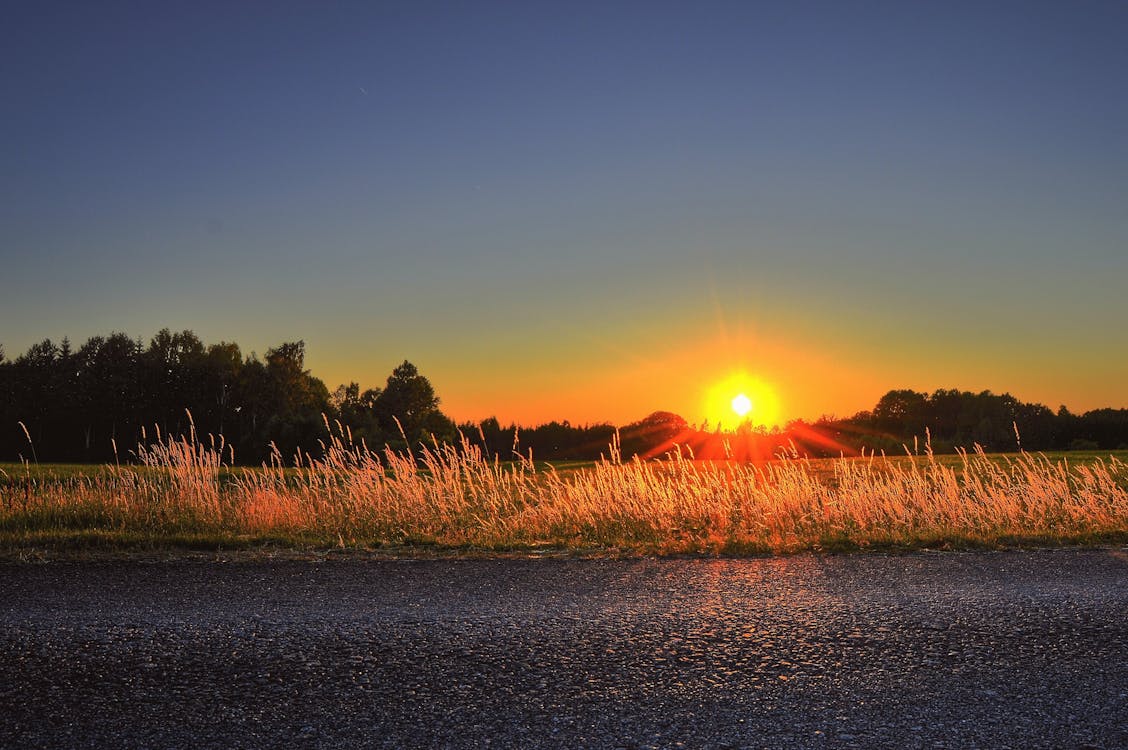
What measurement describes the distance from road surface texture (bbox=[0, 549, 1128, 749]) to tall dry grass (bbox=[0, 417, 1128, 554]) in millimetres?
2573

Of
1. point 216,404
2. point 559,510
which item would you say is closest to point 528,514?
point 559,510

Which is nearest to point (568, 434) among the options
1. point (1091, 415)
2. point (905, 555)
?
point (1091, 415)

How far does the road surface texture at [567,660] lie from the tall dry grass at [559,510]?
2573mm

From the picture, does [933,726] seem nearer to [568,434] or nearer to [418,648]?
[418,648]

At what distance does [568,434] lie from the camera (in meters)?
53.5

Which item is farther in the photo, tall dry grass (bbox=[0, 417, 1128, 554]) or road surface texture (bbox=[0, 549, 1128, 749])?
tall dry grass (bbox=[0, 417, 1128, 554])

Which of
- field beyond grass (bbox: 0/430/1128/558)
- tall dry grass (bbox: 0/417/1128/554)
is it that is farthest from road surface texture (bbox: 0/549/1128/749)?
tall dry grass (bbox: 0/417/1128/554)

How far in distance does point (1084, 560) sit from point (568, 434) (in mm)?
45126

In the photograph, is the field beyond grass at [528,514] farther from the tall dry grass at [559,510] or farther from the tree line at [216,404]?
the tree line at [216,404]

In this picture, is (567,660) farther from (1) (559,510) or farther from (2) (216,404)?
(2) (216,404)

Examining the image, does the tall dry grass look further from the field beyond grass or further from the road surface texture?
the road surface texture

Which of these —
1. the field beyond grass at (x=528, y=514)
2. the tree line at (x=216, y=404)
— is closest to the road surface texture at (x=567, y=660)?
the field beyond grass at (x=528, y=514)

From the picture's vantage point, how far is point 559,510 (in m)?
11.5

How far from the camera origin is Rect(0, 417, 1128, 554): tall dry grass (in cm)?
1042
